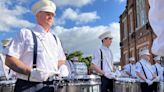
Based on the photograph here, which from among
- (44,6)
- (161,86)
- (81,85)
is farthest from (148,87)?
(44,6)

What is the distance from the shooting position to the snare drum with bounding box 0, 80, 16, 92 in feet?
21.7

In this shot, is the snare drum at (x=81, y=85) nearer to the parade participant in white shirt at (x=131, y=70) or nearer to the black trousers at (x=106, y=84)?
the black trousers at (x=106, y=84)

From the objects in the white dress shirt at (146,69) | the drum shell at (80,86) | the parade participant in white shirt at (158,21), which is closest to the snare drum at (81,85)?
the drum shell at (80,86)

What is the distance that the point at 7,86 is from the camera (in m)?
6.71

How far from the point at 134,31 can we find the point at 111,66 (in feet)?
70.1

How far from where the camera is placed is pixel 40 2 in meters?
3.52

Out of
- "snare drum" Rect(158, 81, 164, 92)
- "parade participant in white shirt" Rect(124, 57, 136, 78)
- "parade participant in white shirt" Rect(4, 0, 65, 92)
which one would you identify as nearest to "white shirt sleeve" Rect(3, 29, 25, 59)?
"parade participant in white shirt" Rect(4, 0, 65, 92)

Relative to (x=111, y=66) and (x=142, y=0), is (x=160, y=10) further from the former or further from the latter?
(x=142, y=0)

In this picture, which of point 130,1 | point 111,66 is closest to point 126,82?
point 111,66

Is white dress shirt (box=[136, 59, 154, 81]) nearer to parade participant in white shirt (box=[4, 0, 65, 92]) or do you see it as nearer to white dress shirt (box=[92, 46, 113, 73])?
white dress shirt (box=[92, 46, 113, 73])

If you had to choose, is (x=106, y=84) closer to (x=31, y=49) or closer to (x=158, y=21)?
(x=31, y=49)

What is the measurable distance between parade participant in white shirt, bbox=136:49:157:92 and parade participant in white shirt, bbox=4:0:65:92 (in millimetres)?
5280

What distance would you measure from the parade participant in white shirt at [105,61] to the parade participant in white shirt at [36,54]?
12.0 feet

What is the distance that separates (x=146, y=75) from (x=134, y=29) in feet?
65.1
